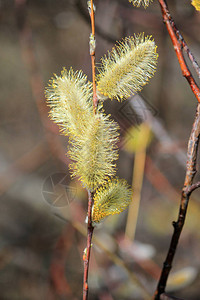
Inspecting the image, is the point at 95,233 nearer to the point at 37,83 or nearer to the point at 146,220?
the point at 146,220

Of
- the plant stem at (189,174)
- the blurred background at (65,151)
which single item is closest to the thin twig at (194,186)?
the plant stem at (189,174)

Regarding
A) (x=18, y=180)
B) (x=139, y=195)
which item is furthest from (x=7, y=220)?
(x=139, y=195)

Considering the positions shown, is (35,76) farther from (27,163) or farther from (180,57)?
(180,57)

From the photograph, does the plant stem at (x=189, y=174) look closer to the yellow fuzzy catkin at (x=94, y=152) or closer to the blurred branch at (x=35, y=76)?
the yellow fuzzy catkin at (x=94, y=152)

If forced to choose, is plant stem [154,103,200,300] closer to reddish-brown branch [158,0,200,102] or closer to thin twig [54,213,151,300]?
reddish-brown branch [158,0,200,102]

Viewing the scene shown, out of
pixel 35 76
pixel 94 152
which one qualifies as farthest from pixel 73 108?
pixel 35 76

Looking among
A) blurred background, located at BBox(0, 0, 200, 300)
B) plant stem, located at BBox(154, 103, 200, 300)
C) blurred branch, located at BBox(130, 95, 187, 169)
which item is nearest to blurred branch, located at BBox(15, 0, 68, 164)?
blurred background, located at BBox(0, 0, 200, 300)
